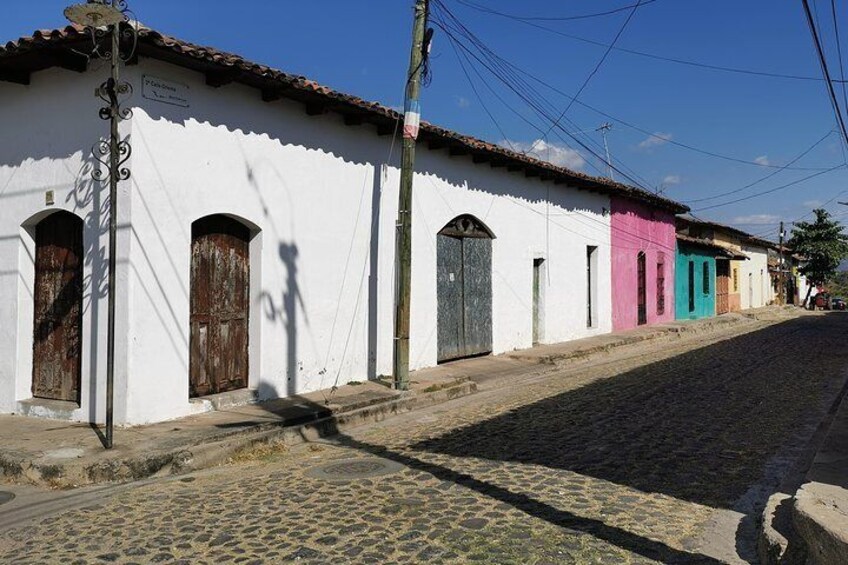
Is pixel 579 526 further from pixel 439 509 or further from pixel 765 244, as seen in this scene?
pixel 765 244

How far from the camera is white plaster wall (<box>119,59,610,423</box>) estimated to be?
714 centimetres

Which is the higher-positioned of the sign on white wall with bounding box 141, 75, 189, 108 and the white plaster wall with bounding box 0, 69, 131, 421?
the sign on white wall with bounding box 141, 75, 189, 108

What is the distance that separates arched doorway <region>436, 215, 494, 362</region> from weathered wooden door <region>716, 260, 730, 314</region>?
20967mm

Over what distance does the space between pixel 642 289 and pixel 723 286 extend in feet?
40.7

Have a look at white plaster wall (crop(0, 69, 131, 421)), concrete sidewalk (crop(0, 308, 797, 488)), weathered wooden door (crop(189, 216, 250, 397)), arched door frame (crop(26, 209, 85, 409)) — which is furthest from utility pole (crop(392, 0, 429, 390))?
arched door frame (crop(26, 209, 85, 409))

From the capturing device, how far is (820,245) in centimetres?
4312

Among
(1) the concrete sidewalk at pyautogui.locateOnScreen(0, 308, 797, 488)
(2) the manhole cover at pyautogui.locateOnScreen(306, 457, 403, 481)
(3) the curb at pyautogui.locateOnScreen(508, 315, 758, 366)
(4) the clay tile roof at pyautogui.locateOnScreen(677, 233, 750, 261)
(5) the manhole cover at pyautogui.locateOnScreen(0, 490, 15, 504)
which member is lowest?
(5) the manhole cover at pyautogui.locateOnScreen(0, 490, 15, 504)

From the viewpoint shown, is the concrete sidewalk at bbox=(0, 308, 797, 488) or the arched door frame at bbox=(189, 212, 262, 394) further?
the arched door frame at bbox=(189, 212, 262, 394)

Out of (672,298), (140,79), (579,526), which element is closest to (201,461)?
(579,526)

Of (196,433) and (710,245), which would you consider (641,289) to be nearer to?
(710,245)

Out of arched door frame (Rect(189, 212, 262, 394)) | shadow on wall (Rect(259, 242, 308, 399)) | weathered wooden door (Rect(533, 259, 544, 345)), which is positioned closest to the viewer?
arched door frame (Rect(189, 212, 262, 394))

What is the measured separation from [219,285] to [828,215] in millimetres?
45290

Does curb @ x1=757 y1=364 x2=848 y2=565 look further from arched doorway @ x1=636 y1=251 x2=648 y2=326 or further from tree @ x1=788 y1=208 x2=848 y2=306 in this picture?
tree @ x1=788 y1=208 x2=848 y2=306

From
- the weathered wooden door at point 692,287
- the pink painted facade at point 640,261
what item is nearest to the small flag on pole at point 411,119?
the pink painted facade at point 640,261
